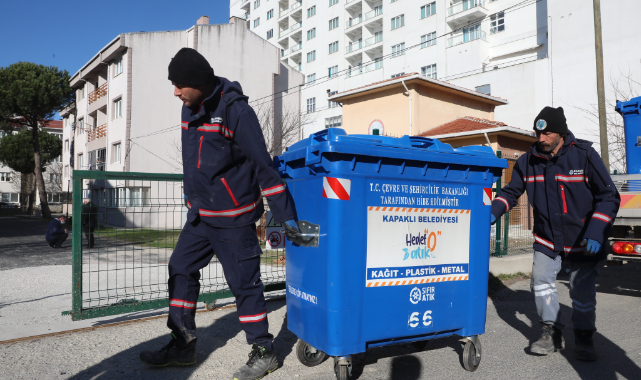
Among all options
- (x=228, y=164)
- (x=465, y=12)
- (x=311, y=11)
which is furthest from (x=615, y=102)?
(x=311, y=11)

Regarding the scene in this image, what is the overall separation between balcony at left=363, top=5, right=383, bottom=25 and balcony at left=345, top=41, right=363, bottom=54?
1890 millimetres

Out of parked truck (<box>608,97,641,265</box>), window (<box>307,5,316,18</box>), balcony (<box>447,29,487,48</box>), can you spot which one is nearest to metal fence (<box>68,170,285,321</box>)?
parked truck (<box>608,97,641,265</box>)

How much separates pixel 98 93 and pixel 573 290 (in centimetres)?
3370

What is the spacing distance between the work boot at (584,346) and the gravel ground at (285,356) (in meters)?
0.06

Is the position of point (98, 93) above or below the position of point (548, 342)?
above

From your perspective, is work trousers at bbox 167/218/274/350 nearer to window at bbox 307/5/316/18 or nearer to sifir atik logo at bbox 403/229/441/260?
sifir atik logo at bbox 403/229/441/260

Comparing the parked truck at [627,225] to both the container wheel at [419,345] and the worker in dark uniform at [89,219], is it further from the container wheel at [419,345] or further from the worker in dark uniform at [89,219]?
the worker in dark uniform at [89,219]

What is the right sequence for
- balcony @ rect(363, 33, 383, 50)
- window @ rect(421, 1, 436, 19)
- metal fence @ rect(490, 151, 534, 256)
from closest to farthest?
metal fence @ rect(490, 151, 534, 256) < window @ rect(421, 1, 436, 19) < balcony @ rect(363, 33, 383, 50)

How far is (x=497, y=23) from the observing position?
3247cm

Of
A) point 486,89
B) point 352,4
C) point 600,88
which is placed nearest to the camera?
point 600,88

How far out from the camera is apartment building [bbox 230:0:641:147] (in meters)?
24.4

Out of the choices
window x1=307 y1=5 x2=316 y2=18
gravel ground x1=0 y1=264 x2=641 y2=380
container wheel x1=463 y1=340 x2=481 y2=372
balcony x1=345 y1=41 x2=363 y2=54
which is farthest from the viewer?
window x1=307 y1=5 x2=316 y2=18

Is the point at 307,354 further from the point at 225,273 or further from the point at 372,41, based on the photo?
the point at 372,41

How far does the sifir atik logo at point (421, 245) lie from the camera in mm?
2898
